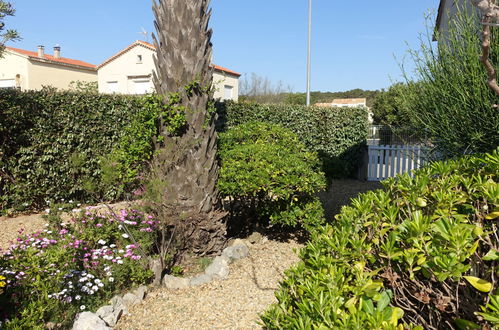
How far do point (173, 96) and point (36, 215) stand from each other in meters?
4.22

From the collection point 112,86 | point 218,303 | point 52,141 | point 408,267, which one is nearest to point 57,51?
point 112,86

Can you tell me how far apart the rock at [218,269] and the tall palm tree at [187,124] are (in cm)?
35

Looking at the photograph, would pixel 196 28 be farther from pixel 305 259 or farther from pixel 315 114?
pixel 315 114

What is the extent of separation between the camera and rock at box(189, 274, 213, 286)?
14.1 feet

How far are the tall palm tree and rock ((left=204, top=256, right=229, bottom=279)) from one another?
350 mm

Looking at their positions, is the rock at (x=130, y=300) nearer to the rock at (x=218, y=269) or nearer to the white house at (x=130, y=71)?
the rock at (x=218, y=269)

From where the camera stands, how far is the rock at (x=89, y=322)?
10.2 feet

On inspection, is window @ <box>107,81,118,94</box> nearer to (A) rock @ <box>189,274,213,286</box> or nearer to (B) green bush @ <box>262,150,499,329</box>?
(A) rock @ <box>189,274,213,286</box>

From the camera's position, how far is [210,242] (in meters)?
4.83

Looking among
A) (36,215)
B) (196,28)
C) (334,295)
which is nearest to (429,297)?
(334,295)

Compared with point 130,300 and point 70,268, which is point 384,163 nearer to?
point 130,300

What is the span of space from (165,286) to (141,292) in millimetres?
352

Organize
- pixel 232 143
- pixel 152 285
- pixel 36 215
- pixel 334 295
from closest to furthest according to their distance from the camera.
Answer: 1. pixel 334 295
2. pixel 152 285
3. pixel 232 143
4. pixel 36 215

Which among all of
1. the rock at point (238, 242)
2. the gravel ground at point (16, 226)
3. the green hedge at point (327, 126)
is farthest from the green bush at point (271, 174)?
the green hedge at point (327, 126)
